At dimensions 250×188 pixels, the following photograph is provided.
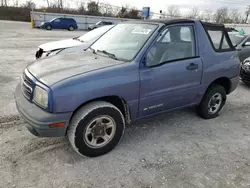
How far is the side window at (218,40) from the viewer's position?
3.75 m

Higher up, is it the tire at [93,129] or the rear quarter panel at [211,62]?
the rear quarter panel at [211,62]

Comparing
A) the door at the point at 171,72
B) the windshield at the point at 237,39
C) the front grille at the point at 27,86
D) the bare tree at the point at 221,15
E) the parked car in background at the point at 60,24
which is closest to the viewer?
the front grille at the point at 27,86

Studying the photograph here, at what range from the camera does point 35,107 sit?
98.0 inches

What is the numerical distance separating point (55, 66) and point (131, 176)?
1711mm

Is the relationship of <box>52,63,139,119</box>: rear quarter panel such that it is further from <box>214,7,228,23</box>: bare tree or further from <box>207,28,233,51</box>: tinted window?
<box>214,7,228,23</box>: bare tree

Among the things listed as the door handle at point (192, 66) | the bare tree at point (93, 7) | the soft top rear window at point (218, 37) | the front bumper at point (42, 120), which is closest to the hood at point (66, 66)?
the front bumper at point (42, 120)

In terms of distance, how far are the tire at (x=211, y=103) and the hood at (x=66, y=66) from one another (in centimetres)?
193

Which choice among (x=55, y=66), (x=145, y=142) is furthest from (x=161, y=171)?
(x=55, y=66)

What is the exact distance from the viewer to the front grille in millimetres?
2611

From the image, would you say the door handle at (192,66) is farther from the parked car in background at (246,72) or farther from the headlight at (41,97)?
the parked car in background at (246,72)

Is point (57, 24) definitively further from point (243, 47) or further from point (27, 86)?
point (27, 86)

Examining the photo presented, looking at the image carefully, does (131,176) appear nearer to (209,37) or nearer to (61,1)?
(209,37)

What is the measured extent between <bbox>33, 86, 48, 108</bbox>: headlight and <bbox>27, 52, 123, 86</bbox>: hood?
0.34ft

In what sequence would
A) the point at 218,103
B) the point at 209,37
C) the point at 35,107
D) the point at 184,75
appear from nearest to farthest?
the point at 35,107
the point at 184,75
the point at 209,37
the point at 218,103
